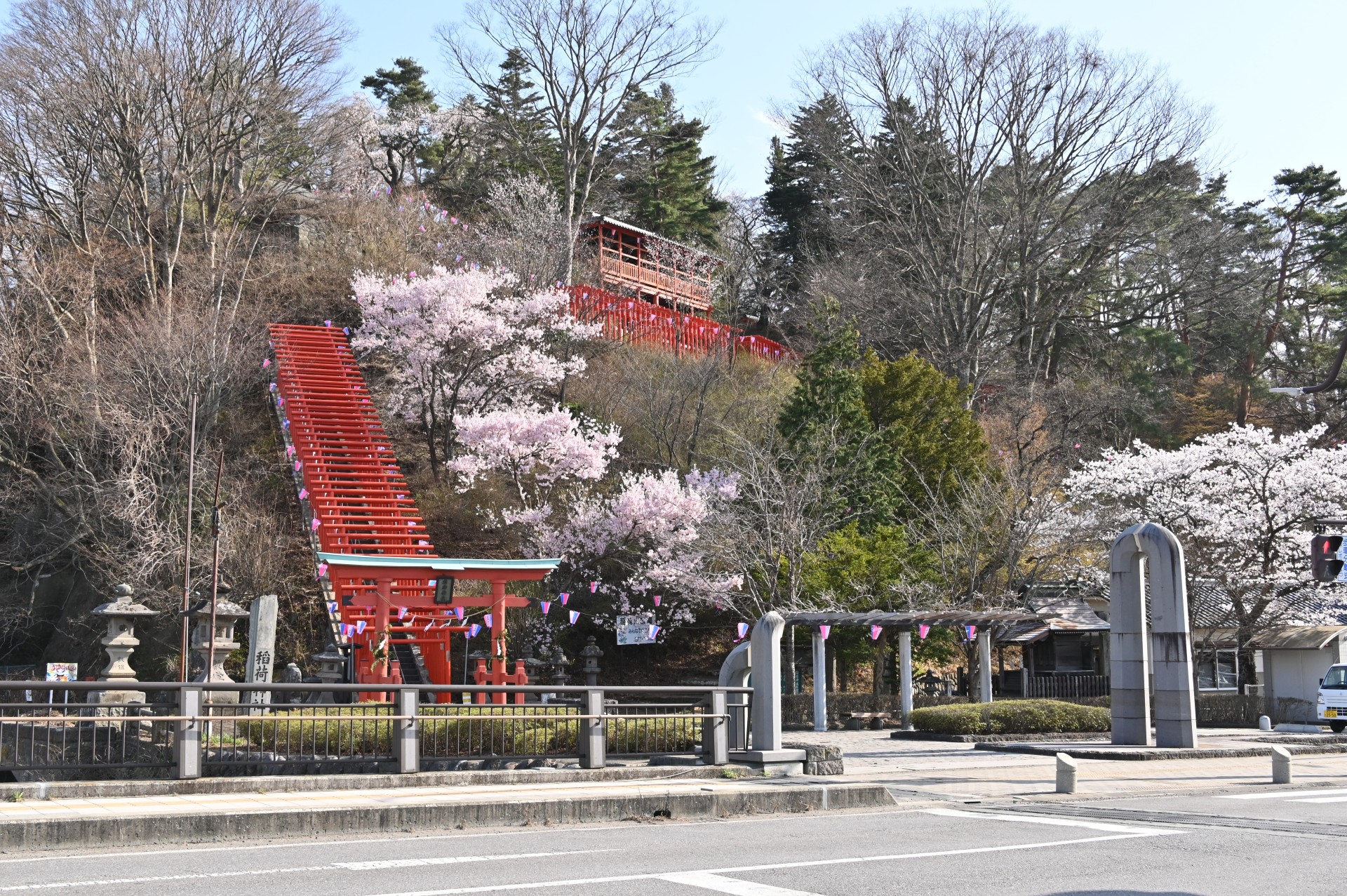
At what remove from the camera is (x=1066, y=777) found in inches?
629

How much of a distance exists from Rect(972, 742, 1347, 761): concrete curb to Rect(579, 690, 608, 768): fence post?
9.15 m

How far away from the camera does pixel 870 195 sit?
46969 mm

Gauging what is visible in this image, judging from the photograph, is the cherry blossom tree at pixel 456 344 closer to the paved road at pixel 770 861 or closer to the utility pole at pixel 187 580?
the utility pole at pixel 187 580

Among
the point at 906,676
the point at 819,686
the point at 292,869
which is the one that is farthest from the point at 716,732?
the point at 906,676

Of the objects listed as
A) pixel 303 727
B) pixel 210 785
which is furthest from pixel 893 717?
pixel 210 785

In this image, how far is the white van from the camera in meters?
29.7

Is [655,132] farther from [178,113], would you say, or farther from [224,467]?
[224,467]

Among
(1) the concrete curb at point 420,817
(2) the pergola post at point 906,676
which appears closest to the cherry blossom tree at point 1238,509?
(2) the pergola post at point 906,676

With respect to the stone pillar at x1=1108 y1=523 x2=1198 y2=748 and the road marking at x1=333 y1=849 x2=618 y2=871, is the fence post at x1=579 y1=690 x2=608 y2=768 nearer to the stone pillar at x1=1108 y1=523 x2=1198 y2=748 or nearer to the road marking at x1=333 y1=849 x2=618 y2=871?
the road marking at x1=333 y1=849 x2=618 y2=871

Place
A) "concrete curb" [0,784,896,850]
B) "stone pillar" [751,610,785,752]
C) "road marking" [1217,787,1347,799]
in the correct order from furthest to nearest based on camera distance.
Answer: "stone pillar" [751,610,785,752], "road marking" [1217,787,1347,799], "concrete curb" [0,784,896,850]

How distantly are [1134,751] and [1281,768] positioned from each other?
3793mm

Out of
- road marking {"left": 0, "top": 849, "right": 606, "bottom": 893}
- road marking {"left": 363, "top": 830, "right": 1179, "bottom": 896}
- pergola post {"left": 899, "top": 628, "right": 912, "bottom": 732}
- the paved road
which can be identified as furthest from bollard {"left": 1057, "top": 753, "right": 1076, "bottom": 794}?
pergola post {"left": 899, "top": 628, "right": 912, "bottom": 732}

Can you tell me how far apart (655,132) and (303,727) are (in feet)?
149

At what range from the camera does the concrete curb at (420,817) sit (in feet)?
32.4
